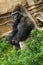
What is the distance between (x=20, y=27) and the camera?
322 inches

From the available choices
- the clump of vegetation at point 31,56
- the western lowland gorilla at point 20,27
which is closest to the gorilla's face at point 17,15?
the western lowland gorilla at point 20,27

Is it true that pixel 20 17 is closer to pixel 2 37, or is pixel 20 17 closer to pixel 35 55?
pixel 2 37

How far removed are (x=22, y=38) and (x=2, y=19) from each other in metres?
2.97

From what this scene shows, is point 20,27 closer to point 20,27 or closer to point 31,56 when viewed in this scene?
point 20,27

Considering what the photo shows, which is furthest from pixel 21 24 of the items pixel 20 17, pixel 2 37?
pixel 2 37

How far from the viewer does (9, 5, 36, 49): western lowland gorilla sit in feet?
26.1

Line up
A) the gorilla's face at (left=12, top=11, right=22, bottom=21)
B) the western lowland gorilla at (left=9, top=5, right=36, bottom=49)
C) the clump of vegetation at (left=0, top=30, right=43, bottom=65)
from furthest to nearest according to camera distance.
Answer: the gorilla's face at (left=12, top=11, right=22, bottom=21) < the western lowland gorilla at (left=9, top=5, right=36, bottom=49) < the clump of vegetation at (left=0, top=30, right=43, bottom=65)

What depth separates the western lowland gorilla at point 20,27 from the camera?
26.1 feet

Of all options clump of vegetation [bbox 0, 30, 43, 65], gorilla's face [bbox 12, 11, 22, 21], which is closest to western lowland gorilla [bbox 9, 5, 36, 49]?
gorilla's face [bbox 12, 11, 22, 21]

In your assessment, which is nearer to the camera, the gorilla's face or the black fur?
the black fur

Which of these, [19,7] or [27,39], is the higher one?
[19,7]

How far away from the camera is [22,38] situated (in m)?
8.10

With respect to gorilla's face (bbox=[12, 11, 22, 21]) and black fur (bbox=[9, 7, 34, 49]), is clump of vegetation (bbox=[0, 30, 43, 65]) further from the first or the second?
gorilla's face (bbox=[12, 11, 22, 21])

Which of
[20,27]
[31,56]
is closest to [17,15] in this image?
[20,27]
